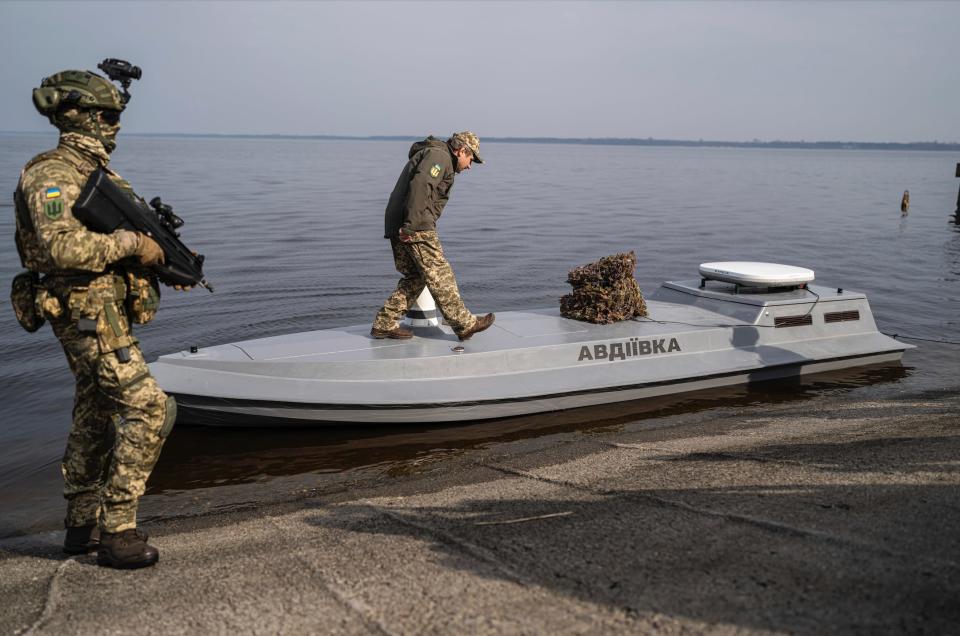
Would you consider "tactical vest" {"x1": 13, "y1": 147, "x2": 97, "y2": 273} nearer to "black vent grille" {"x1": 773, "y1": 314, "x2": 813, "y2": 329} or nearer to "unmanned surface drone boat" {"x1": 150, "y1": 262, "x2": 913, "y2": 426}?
"unmanned surface drone boat" {"x1": 150, "y1": 262, "x2": 913, "y2": 426}

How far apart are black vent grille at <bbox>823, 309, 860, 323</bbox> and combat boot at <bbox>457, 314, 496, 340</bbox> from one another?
4.65m

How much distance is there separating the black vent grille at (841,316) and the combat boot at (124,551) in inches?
342

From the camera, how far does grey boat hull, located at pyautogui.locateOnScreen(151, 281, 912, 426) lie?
716 cm

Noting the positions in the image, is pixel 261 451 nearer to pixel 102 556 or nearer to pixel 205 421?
pixel 205 421

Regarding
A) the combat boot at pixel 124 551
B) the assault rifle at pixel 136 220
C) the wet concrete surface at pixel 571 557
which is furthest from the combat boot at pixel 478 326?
the combat boot at pixel 124 551

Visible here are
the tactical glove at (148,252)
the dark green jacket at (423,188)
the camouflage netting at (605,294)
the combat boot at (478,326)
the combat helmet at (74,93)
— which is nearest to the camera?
the combat helmet at (74,93)

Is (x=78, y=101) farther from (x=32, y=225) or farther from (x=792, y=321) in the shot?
(x=792, y=321)

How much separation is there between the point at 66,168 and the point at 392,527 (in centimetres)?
279

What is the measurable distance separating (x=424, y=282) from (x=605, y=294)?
8.03 ft

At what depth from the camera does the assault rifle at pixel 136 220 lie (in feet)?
12.7

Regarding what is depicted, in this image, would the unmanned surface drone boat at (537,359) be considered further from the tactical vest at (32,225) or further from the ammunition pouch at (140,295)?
the tactical vest at (32,225)

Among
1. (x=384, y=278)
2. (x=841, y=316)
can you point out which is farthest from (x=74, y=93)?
(x=384, y=278)

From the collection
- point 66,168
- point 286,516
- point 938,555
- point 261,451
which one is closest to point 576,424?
point 261,451

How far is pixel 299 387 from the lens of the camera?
23.4ft
